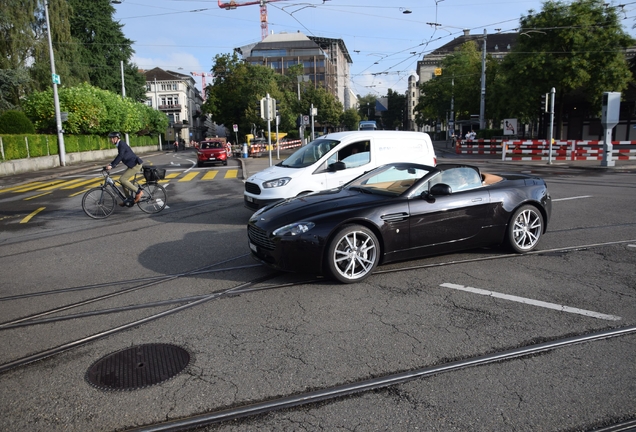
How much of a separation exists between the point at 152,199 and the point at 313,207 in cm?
688

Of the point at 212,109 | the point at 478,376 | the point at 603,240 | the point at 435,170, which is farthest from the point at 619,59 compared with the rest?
the point at 212,109

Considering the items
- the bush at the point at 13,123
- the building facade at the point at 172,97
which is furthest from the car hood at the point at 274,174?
the building facade at the point at 172,97

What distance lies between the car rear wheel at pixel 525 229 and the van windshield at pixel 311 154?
4282mm

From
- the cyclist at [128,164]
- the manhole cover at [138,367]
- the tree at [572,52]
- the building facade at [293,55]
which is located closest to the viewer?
the manhole cover at [138,367]

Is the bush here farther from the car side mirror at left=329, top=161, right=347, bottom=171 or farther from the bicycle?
the car side mirror at left=329, top=161, right=347, bottom=171

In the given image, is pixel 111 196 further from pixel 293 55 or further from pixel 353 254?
pixel 293 55

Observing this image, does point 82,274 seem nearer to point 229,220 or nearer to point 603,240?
point 229,220

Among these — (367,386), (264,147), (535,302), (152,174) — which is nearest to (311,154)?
(152,174)

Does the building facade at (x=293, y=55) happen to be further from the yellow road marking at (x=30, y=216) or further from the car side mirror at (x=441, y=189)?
the car side mirror at (x=441, y=189)

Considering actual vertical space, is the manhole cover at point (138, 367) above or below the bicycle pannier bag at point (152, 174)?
below

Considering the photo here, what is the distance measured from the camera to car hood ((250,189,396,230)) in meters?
5.70

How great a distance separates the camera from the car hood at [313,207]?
570cm

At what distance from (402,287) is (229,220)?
18.5 feet

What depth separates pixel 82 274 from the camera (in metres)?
6.46
